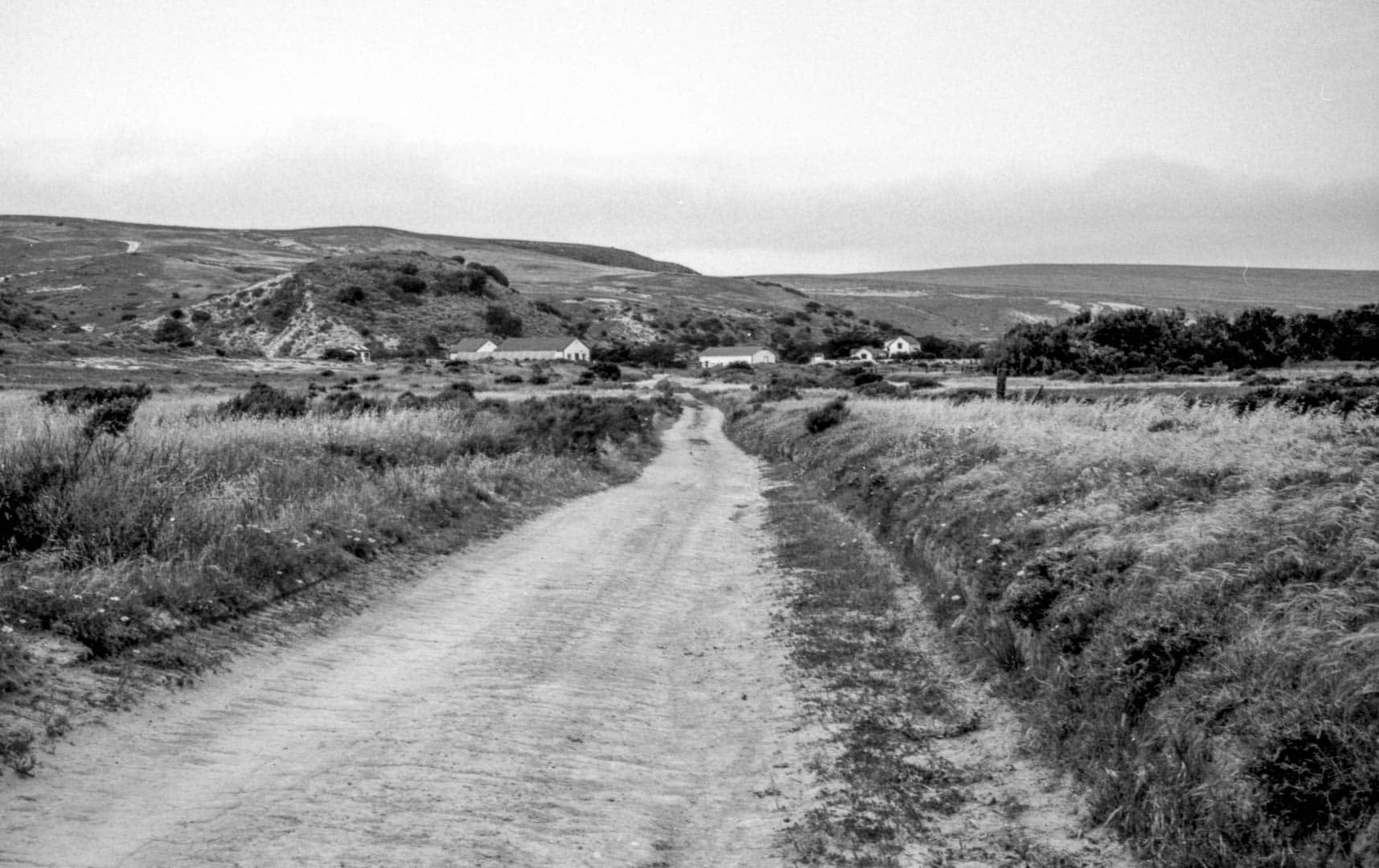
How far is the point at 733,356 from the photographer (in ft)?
413

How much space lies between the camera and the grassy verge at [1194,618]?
4.57m

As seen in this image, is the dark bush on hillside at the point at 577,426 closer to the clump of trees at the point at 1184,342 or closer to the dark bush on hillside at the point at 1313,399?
the dark bush on hillside at the point at 1313,399

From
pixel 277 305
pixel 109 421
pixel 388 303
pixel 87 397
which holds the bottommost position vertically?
pixel 87 397

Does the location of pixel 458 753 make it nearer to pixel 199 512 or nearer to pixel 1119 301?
pixel 199 512

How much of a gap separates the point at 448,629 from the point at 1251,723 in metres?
6.96

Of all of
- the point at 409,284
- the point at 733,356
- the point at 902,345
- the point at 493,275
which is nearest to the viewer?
the point at 409,284

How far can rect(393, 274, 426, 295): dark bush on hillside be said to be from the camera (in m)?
112

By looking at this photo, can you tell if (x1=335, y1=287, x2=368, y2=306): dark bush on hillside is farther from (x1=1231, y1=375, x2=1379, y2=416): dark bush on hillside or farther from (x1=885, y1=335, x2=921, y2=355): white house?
(x1=1231, y1=375, x2=1379, y2=416): dark bush on hillside

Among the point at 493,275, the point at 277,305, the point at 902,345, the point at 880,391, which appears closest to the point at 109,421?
the point at 880,391

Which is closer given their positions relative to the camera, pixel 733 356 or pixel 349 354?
pixel 349 354

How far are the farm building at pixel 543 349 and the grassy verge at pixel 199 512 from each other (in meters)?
83.1

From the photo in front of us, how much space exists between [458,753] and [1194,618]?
490 centimetres

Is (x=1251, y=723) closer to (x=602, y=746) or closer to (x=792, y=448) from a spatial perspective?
(x=602, y=746)

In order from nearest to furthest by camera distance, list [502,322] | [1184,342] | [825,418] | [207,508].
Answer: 1. [207,508]
2. [825,418]
3. [1184,342]
4. [502,322]
